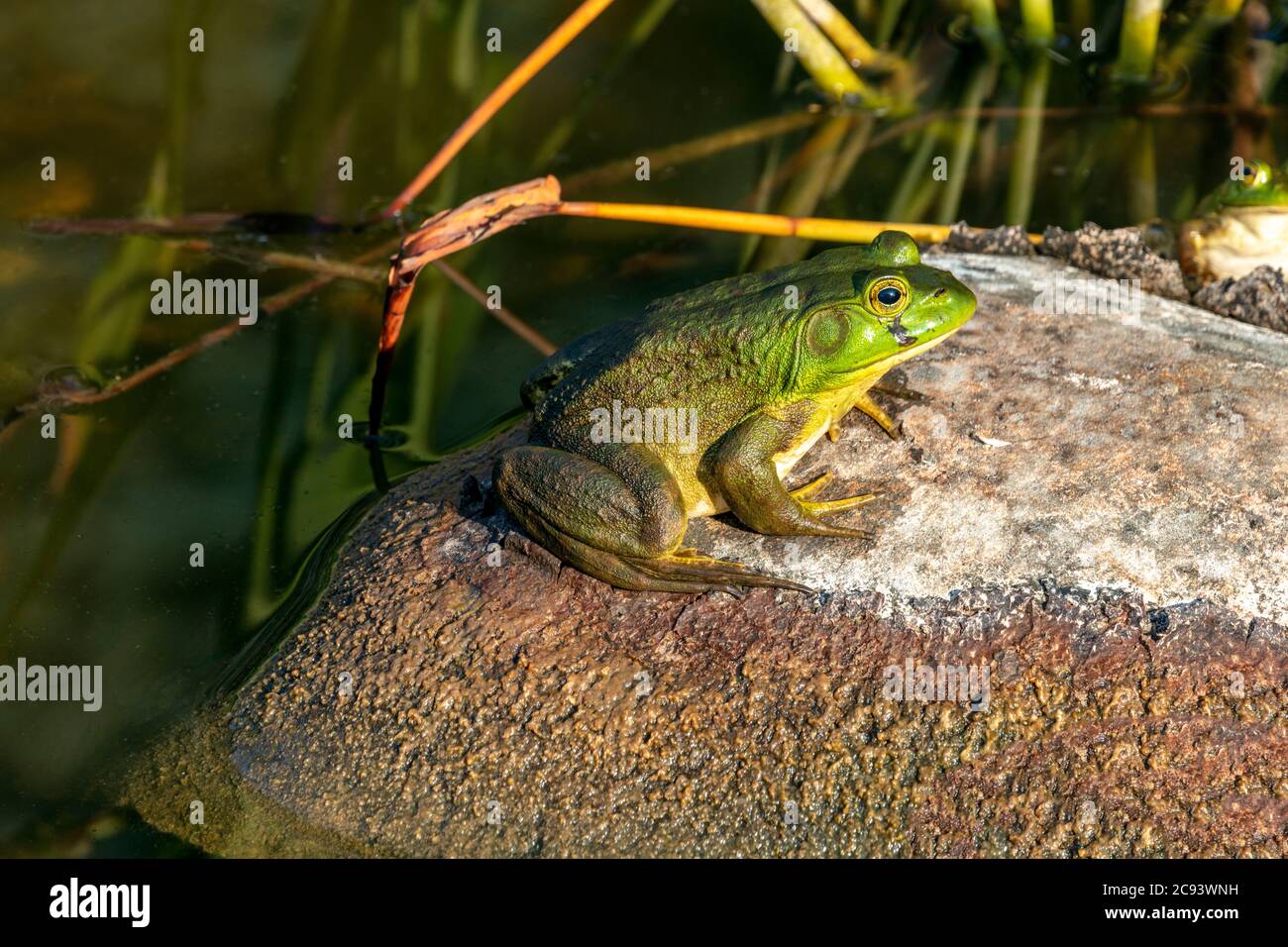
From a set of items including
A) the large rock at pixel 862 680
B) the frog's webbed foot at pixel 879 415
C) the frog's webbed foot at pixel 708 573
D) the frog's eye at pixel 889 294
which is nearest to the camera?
the large rock at pixel 862 680

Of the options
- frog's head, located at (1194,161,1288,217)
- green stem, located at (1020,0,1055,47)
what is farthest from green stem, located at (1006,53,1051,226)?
frog's head, located at (1194,161,1288,217)

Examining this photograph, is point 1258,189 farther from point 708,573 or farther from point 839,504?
point 708,573

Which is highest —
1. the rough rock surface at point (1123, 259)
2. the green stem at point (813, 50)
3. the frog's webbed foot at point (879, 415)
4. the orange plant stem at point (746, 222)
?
the green stem at point (813, 50)

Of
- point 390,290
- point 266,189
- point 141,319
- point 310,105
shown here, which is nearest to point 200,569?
point 390,290

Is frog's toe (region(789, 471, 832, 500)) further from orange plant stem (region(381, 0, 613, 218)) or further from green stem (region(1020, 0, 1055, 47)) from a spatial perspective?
green stem (region(1020, 0, 1055, 47))

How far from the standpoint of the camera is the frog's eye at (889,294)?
407 centimetres

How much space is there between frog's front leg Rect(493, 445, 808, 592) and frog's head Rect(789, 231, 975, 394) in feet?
2.01

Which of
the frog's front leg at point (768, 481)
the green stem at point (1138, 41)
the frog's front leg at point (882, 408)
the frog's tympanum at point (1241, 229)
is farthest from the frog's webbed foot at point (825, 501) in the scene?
the green stem at point (1138, 41)

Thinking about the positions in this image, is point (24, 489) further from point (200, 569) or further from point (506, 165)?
point (506, 165)

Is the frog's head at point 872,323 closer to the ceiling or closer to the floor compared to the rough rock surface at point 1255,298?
closer to the floor

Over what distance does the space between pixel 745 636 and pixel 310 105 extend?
571 cm

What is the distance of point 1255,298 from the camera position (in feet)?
17.0

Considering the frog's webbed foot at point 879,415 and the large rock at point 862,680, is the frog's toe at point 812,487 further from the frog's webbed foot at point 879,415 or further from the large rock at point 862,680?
the frog's webbed foot at point 879,415

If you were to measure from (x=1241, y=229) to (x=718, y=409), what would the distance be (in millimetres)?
2844
